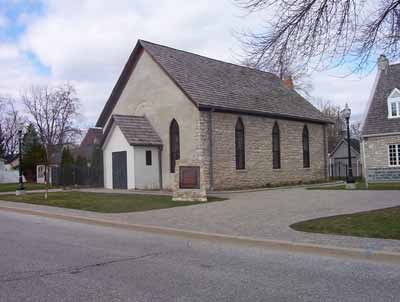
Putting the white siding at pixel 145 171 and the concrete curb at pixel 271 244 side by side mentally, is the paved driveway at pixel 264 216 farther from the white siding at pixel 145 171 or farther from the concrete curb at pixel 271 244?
the white siding at pixel 145 171

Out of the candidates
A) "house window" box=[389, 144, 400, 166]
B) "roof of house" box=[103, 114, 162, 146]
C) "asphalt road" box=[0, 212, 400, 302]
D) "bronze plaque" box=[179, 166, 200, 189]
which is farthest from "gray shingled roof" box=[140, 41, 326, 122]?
"asphalt road" box=[0, 212, 400, 302]

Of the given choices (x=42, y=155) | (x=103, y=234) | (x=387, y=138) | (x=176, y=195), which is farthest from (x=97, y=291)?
(x=42, y=155)

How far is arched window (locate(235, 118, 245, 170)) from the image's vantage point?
27.1m

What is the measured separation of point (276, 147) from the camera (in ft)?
99.2

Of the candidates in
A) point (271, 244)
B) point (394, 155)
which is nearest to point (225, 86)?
point (394, 155)

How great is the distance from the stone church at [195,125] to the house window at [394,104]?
7.33 meters

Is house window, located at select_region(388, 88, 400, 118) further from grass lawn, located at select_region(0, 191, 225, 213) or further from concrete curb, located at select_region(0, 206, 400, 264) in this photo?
concrete curb, located at select_region(0, 206, 400, 264)

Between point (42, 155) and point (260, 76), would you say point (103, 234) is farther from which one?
point (42, 155)

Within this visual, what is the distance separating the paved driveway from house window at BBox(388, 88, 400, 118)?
18.1 metres

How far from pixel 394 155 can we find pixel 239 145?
44.0 ft

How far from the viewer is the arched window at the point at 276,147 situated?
98.1ft

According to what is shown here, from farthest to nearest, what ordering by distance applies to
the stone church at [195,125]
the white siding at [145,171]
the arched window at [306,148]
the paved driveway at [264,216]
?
the arched window at [306,148], the white siding at [145,171], the stone church at [195,125], the paved driveway at [264,216]

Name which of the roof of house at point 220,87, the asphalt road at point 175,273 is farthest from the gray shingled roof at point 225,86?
the asphalt road at point 175,273

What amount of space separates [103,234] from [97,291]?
5.62m
